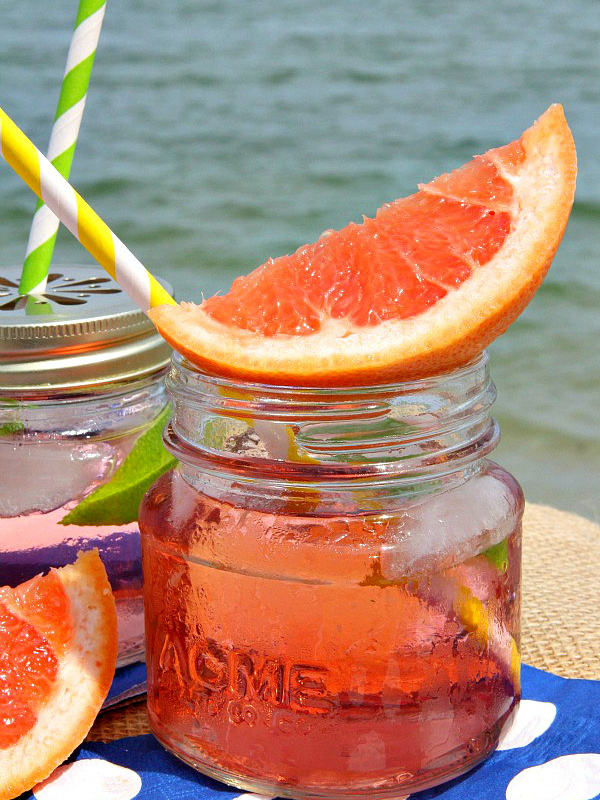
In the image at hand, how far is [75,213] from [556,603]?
2.28ft

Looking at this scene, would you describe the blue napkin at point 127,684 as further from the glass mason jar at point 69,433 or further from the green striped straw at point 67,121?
the green striped straw at point 67,121

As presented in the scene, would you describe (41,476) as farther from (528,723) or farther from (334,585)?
(528,723)

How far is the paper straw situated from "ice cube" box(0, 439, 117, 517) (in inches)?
7.4

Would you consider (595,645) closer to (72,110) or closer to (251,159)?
(72,110)

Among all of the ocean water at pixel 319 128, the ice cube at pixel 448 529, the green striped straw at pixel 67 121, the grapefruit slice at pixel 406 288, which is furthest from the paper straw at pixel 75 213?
the ocean water at pixel 319 128

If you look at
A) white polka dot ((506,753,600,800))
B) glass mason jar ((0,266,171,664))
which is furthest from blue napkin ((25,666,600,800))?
glass mason jar ((0,266,171,664))

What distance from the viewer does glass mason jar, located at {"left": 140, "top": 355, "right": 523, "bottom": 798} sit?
0.78 metres

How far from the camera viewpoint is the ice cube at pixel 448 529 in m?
0.79

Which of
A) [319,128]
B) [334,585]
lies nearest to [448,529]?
[334,585]

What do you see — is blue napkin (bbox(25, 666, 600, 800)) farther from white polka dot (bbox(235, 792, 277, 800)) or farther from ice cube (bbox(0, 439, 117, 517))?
ice cube (bbox(0, 439, 117, 517))

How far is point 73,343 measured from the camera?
37.6 inches

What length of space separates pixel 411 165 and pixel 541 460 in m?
1.75

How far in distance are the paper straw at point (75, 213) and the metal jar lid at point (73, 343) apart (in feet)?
0.34

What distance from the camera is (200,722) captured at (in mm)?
847
